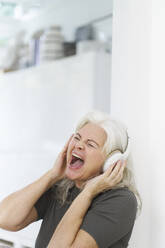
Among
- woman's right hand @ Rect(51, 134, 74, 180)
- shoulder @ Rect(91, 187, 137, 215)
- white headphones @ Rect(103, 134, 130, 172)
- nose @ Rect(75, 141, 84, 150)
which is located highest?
nose @ Rect(75, 141, 84, 150)

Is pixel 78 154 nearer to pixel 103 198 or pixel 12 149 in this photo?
pixel 103 198

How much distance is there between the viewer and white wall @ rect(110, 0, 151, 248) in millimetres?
1607

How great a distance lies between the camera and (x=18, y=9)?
11.9 feet

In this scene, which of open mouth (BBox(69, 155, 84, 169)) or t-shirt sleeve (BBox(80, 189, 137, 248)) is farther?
open mouth (BBox(69, 155, 84, 169))

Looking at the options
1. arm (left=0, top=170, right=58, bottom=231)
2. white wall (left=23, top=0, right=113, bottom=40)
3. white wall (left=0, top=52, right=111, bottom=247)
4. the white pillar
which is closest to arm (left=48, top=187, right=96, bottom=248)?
arm (left=0, top=170, right=58, bottom=231)

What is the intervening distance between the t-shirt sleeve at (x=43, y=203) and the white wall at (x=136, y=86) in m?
0.36

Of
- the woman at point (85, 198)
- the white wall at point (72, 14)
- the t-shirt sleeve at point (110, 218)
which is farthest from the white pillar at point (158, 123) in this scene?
the white wall at point (72, 14)

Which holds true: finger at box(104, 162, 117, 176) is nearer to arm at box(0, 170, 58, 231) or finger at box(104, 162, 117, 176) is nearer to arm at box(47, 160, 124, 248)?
arm at box(47, 160, 124, 248)

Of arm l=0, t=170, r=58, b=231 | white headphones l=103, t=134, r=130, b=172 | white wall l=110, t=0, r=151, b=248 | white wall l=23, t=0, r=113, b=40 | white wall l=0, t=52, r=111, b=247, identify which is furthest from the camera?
white wall l=23, t=0, r=113, b=40

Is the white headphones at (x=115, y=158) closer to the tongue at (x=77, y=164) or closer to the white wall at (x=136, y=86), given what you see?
the tongue at (x=77, y=164)

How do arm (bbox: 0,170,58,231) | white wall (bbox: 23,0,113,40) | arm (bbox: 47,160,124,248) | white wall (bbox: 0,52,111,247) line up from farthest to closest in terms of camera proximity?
white wall (bbox: 23,0,113,40)
white wall (bbox: 0,52,111,247)
arm (bbox: 0,170,58,231)
arm (bbox: 47,160,124,248)

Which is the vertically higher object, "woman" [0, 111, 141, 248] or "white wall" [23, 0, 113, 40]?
"white wall" [23, 0, 113, 40]

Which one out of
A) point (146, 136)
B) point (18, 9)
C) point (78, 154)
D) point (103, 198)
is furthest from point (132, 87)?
point (18, 9)

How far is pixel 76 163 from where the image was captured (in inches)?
55.0
